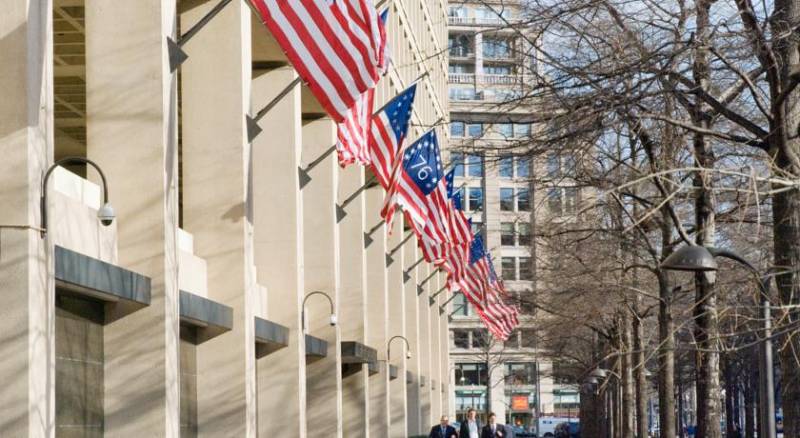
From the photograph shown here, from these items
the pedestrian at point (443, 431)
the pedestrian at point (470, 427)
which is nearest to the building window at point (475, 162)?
the pedestrian at point (470, 427)

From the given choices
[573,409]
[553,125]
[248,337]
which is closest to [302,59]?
[553,125]

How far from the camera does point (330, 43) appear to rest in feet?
58.8

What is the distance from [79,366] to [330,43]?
15.8 ft

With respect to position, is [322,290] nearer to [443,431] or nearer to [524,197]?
[443,431]

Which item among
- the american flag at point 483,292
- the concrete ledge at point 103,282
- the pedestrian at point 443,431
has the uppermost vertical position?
the american flag at point 483,292

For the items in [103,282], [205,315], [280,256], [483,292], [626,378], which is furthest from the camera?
[626,378]

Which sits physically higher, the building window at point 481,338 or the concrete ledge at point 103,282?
the building window at point 481,338

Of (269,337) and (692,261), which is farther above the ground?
(692,261)

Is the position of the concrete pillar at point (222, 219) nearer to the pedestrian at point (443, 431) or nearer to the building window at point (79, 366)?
the building window at point (79, 366)

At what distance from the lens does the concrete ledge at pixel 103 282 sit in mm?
14578

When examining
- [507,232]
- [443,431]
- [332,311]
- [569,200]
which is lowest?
[443,431]

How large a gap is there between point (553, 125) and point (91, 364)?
590cm

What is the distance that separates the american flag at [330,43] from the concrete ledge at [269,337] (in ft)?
21.0

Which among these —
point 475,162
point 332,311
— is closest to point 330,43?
point 475,162
